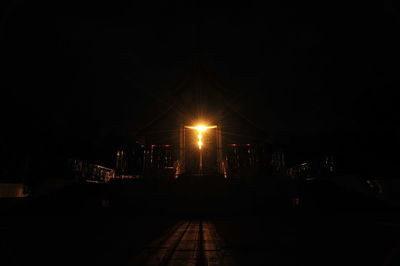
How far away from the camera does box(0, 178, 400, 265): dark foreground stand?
9.20ft

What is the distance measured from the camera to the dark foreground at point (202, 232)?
2.80 metres

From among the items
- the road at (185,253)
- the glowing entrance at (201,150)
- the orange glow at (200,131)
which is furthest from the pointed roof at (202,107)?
the road at (185,253)

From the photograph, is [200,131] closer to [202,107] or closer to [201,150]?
[201,150]

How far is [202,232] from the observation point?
4.62m

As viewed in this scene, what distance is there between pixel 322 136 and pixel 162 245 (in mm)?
39543

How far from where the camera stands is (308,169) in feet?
41.2

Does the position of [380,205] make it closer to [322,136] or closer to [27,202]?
[27,202]

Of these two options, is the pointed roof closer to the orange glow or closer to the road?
the orange glow

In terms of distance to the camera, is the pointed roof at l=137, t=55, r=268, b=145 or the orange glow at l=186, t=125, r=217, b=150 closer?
the orange glow at l=186, t=125, r=217, b=150

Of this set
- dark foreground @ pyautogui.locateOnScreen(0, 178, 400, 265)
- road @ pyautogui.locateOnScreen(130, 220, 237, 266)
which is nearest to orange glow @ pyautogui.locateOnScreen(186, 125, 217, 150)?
dark foreground @ pyautogui.locateOnScreen(0, 178, 400, 265)

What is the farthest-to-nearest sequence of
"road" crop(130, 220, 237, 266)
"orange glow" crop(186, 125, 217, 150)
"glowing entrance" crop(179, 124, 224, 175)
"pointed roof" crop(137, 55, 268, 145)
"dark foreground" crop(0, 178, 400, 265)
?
1. "pointed roof" crop(137, 55, 268, 145)
2. "orange glow" crop(186, 125, 217, 150)
3. "glowing entrance" crop(179, 124, 224, 175)
4. "dark foreground" crop(0, 178, 400, 265)
5. "road" crop(130, 220, 237, 266)

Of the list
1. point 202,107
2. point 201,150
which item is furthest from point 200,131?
point 202,107

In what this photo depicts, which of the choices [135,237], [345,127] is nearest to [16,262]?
[135,237]

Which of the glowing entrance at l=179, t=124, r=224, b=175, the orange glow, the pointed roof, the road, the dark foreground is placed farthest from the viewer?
the pointed roof
